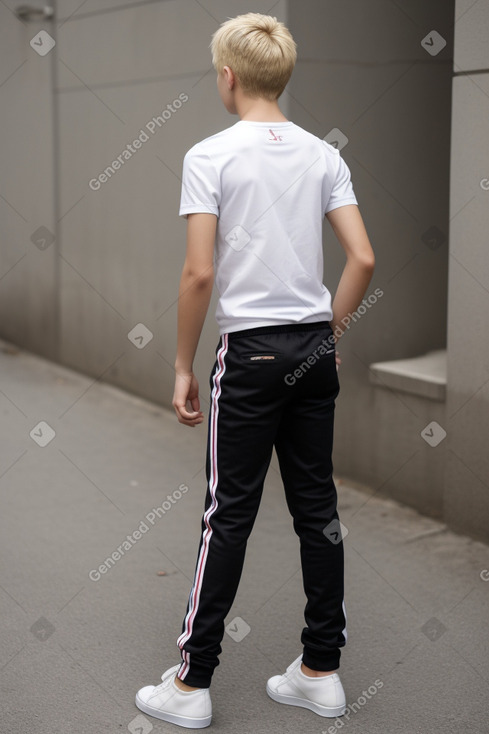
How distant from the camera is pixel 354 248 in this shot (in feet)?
9.34

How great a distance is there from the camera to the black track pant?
9.11 feet

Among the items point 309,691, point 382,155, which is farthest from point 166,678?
point 382,155

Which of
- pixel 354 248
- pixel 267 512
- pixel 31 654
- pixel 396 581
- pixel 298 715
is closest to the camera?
pixel 354 248

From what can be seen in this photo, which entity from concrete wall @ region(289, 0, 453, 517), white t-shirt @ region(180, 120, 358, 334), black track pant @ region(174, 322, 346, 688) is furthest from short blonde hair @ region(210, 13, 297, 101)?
concrete wall @ region(289, 0, 453, 517)

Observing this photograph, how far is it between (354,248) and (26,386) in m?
5.01

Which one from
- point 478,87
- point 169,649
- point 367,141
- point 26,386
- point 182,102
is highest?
point 478,87

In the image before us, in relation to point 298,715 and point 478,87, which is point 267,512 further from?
point 478,87

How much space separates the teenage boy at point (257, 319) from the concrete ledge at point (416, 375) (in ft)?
5.86

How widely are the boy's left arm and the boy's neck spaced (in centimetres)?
32

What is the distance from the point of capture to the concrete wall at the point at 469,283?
166 inches

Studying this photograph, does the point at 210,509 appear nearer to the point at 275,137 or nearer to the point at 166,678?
the point at 166,678

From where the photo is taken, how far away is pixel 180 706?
2973mm

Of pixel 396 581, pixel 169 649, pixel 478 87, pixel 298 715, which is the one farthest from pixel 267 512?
pixel 478 87

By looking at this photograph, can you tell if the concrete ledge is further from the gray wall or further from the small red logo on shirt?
the small red logo on shirt
